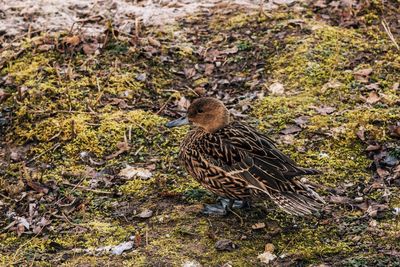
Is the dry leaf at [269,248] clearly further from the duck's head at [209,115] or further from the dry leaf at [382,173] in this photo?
the dry leaf at [382,173]

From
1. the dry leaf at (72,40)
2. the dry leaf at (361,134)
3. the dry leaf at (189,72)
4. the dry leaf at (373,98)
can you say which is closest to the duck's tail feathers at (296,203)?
the dry leaf at (361,134)

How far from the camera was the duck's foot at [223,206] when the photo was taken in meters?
5.71

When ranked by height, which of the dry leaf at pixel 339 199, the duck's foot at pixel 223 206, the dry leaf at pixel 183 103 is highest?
the dry leaf at pixel 183 103

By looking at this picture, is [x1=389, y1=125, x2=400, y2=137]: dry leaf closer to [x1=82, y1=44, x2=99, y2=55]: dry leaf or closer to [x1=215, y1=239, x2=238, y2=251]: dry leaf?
[x1=215, y1=239, x2=238, y2=251]: dry leaf

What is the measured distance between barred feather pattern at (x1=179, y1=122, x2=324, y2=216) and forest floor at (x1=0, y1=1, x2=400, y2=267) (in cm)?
23

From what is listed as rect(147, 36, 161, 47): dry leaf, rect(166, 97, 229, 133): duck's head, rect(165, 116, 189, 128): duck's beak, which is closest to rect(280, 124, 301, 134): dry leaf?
rect(166, 97, 229, 133): duck's head

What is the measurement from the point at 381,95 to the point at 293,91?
0.96 meters

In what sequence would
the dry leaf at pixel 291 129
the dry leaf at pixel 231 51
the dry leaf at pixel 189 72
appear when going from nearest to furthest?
the dry leaf at pixel 291 129, the dry leaf at pixel 189 72, the dry leaf at pixel 231 51

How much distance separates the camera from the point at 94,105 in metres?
7.30

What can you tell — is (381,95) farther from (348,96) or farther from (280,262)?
(280,262)

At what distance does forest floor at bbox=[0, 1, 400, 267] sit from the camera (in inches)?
211

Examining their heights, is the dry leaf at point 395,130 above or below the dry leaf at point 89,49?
below

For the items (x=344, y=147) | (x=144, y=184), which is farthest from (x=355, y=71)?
(x=144, y=184)

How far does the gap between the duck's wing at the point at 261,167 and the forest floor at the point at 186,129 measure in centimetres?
23
